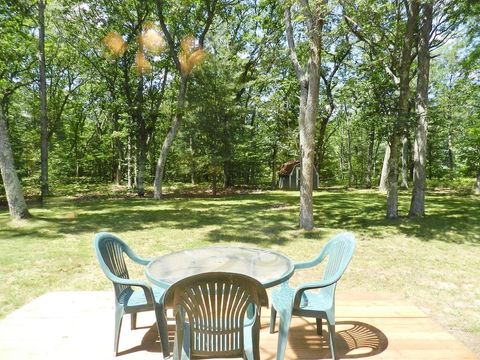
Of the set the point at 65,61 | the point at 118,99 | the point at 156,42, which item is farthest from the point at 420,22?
the point at 65,61

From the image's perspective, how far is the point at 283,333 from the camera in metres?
2.61

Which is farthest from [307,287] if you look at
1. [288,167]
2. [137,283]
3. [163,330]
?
[288,167]

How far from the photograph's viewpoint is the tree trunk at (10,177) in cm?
971

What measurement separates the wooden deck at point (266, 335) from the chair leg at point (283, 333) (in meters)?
0.33

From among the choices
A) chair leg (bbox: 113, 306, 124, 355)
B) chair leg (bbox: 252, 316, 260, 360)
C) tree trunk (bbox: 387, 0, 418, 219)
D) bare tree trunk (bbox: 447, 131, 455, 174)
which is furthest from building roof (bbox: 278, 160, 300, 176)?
chair leg (bbox: 252, 316, 260, 360)

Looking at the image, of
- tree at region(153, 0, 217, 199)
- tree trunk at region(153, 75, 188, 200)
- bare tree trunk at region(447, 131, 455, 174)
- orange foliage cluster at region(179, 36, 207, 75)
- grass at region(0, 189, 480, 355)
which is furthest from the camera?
bare tree trunk at region(447, 131, 455, 174)

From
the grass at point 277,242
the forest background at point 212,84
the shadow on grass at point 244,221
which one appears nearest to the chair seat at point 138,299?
the grass at point 277,242

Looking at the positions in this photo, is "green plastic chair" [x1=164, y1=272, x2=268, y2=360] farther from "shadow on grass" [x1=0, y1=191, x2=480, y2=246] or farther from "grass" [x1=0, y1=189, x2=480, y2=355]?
"shadow on grass" [x1=0, y1=191, x2=480, y2=246]

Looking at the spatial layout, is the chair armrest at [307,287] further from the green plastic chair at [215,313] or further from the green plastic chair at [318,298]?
the green plastic chair at [215,313]

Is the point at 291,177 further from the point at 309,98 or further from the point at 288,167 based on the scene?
the point at 309,98

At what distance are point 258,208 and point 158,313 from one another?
11756mm

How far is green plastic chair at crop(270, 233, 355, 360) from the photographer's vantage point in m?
2.68

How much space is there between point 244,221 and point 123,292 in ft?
27.1

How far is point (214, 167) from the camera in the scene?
1989 cm
